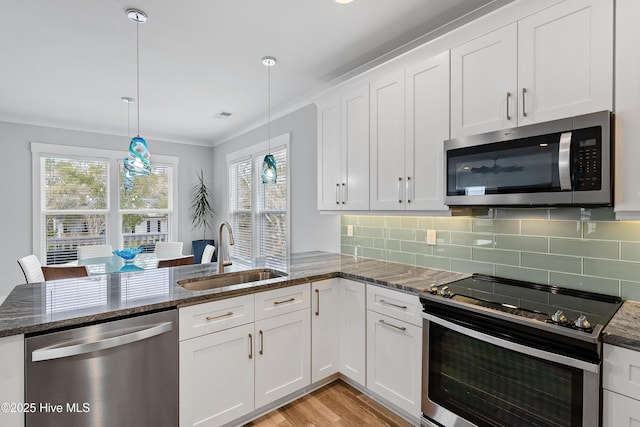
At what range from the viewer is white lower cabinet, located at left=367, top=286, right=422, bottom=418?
192cm

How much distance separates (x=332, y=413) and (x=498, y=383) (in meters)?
1.13

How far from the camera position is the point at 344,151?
2793mm

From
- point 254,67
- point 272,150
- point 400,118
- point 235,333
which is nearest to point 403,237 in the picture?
point 400,118

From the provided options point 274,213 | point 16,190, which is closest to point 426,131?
point 274,213

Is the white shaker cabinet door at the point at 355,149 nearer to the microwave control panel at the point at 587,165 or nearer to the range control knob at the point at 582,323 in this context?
the microwave control panel at the point at 587,165

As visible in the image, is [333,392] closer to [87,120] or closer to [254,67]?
[254,67]

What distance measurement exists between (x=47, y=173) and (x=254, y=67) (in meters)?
3.90

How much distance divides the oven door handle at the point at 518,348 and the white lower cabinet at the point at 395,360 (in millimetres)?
217

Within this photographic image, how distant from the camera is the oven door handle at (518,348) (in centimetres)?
124

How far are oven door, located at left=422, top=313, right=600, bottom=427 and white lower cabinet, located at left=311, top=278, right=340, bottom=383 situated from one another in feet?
2.55

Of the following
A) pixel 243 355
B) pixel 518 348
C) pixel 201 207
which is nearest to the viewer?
pixel 518 348

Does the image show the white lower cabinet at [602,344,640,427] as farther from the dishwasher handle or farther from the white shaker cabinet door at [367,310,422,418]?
the dishwasher handle

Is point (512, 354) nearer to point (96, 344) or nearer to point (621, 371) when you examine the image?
point (621, 371)

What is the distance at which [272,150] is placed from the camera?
4316 millimetres
